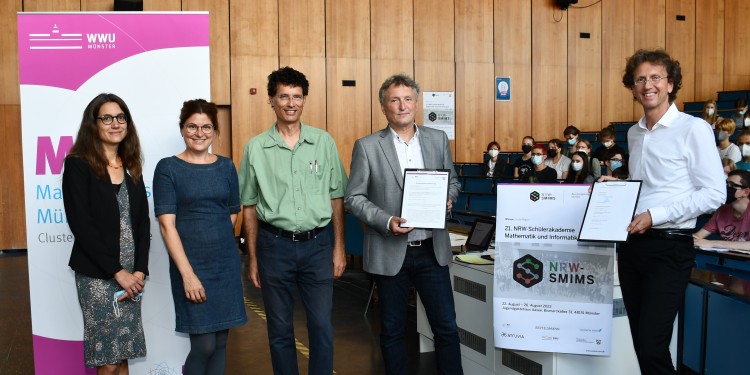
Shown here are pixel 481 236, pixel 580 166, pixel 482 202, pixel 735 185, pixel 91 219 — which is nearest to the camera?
pixel 91 219

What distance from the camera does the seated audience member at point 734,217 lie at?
443cm

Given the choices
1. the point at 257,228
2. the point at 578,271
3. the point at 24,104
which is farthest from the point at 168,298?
the point at 578,271

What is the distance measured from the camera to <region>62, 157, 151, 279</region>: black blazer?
8.02 ft

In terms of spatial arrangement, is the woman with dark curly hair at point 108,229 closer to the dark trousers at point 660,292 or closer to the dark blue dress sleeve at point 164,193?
the dark blue dress sleeve at point 164,193

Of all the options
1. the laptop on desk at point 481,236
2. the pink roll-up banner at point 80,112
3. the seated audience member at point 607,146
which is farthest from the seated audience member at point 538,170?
the pink roll-up banner at point 80,112

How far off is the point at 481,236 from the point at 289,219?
4.99 feet

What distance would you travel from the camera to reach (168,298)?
302 centimetres

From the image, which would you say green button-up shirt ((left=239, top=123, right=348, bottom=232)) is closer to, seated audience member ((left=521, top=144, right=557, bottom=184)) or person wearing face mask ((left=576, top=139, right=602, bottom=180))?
seated audience member ((left=521, top=144, right=557, bottom=184))

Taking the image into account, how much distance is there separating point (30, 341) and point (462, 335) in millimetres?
3188

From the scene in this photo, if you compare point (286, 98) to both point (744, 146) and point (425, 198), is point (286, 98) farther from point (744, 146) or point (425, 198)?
point (744, 146)

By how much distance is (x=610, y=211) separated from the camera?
90.9 inches

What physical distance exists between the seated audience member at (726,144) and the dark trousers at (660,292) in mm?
6137

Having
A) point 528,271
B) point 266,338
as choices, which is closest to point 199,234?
point 528,271

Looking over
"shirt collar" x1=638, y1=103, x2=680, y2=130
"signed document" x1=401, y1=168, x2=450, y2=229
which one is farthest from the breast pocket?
"shirt collar" x1=638, y1=103, x2=680, y2=130
